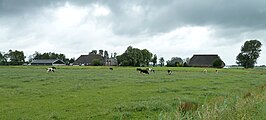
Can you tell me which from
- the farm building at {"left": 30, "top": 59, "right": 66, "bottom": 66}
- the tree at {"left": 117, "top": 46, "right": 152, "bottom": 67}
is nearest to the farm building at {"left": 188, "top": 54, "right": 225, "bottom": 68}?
the tree at {"left": 117, "top": 46, "right": 152, "bottom": 67}

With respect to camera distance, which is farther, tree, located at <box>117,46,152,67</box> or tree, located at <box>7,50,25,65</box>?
tree, located at <box>7,50,25,65</box>

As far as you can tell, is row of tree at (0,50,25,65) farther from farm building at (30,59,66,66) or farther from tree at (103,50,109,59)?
tree at (103,50,109,59)

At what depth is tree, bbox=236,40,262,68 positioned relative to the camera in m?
124

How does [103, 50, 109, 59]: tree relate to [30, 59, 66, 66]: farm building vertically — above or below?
above

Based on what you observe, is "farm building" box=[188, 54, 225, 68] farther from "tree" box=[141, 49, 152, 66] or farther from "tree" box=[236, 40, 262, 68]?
"tree" box=[141, 49, 152, 66]

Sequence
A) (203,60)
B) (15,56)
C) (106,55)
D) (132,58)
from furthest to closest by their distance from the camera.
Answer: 1. (106,55)
2. (15,56)
3. (203,60)
4. (132,58)

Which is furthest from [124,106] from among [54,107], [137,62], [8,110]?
[137,62]

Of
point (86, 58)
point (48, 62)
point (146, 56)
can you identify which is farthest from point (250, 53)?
point (48, 62)

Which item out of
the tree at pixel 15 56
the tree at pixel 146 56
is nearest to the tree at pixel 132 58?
the tree at pixel 146 56

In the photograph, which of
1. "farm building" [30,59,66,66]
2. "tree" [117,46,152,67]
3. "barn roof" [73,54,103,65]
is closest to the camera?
"tree" [117,46,152,67]

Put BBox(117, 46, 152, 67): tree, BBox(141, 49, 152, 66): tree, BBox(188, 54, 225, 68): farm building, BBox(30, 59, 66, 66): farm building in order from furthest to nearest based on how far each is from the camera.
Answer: BBox(30, 59, 66, 66): farm building
BBox(188, 54, 225, 68): farm building
BBox(141, 49, 152, 66): tree
BBox(117, 46, 152, 67): tree

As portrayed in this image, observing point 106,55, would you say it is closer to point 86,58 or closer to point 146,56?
point 86,58

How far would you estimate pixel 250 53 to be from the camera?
410ft

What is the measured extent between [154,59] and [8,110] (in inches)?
5181
